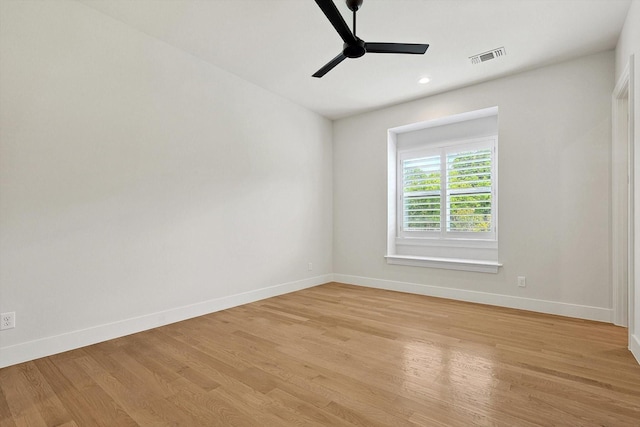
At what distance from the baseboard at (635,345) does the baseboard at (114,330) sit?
3626mm

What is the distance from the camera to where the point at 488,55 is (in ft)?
11.3

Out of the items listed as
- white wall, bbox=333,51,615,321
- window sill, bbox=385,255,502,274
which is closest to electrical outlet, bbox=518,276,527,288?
white wall, bbox=333,51,615,321

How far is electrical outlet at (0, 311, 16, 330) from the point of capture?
2.30 meters

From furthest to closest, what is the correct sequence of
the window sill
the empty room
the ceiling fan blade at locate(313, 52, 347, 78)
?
the window sill → the ceiling fan blade at locate(313, 52, 347, 78) → the empty room

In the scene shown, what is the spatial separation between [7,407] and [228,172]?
2707mm

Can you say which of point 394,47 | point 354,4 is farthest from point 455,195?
point 354,4

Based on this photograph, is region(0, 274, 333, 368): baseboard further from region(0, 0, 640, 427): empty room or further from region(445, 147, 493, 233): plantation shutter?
region(445, 147, 493, 233): plantation shutter

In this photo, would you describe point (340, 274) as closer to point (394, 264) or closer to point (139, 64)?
point (394, 264)

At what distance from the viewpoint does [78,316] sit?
2652 mm

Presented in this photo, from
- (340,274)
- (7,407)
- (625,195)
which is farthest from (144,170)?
(625,195)

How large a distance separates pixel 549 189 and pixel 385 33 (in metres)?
2.52

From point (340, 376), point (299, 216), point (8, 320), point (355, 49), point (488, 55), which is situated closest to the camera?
point (340, 376)

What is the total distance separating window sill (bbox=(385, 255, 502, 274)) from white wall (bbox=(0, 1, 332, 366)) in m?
1.88

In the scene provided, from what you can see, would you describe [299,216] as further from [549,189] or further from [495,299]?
[549,189]
